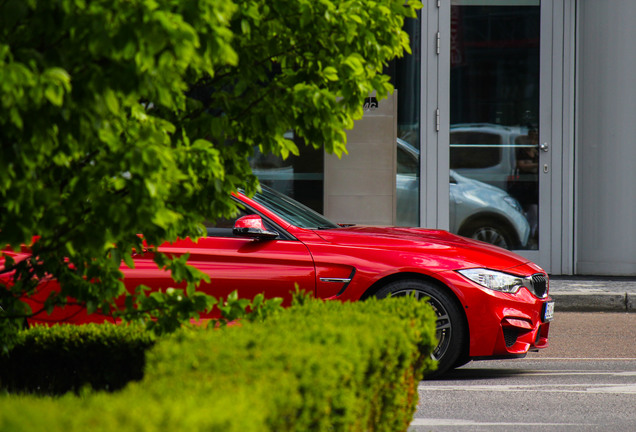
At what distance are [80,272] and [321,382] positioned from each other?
1.54 metres

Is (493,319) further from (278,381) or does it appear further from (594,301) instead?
(594,301)

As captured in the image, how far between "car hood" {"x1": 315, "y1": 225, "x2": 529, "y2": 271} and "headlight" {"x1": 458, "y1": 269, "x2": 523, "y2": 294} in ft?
0.15

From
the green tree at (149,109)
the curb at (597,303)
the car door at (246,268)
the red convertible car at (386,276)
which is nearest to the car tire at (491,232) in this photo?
the curb at (597,303)

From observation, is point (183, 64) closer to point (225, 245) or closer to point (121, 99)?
point (121, 99)

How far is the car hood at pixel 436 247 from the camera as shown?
22.2 ft

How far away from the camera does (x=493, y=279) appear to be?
6.72m

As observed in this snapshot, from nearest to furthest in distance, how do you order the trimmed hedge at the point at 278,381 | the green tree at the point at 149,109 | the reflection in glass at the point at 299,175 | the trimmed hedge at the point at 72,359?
the trimmed hedge at the point at 278,381, the green tree at the point at 149,109, the trimmed hedge at the point at 72,359, the reflection in glass at the point at 299,175

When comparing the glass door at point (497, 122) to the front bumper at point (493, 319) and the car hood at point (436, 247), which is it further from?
the front bumper at point (493, 319)

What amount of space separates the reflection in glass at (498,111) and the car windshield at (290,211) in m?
6.72

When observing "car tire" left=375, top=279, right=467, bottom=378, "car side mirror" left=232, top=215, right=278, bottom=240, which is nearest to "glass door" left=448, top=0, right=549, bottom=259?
"car tire" left=375, top=279, right=467, bottom=378

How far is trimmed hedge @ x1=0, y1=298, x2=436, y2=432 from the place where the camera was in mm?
2088

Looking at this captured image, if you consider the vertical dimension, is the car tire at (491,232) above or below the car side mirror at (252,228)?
below

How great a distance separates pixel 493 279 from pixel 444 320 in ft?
1.45

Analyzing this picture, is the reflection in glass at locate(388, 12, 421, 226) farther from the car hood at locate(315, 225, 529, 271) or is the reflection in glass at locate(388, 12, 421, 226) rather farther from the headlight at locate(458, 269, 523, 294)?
the headlight at locate(458, 269, 523, 294)
